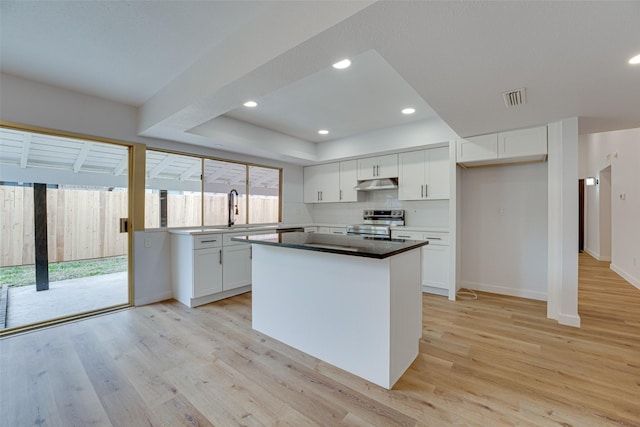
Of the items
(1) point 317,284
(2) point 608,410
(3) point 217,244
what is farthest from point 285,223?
(2) point 608,410

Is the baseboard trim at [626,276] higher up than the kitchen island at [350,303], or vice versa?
the kitchen island at [350,303]

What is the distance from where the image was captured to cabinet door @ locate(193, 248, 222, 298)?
349 centimetres

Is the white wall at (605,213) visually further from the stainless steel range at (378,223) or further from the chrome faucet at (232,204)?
the chrome faucet at (232,204)

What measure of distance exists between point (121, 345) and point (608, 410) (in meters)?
3.65

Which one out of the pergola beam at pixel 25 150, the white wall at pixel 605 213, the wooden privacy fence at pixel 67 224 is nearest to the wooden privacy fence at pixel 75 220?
the wooden privacy fence at pixel 67 224

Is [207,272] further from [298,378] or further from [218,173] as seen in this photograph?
[298,378]

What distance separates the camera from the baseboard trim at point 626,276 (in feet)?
13.9

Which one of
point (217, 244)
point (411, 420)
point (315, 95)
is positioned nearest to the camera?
point (411, 420)

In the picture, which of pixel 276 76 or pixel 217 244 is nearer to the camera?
pixel 276 76

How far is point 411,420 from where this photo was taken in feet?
5.21

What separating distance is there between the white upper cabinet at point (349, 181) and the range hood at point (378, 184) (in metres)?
0.16

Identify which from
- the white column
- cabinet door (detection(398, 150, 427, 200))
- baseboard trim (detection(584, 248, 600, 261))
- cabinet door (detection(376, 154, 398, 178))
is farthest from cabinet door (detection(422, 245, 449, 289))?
baseboard trim (detection(584, 248, 600, 261))

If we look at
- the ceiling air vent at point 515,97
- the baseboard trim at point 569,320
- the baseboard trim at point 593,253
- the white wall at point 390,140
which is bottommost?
the baseboard trim at point 569,320

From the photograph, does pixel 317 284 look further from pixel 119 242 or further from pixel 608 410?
pixel 119 242
